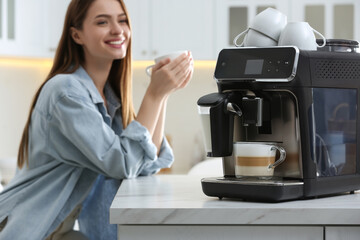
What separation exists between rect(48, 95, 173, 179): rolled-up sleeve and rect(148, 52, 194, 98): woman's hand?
0.55 feet

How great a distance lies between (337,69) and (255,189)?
30 cm

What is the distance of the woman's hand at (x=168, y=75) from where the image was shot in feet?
5.94

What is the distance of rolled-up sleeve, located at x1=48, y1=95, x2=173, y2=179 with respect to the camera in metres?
1.64

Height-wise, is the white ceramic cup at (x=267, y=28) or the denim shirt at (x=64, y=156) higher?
the white ceramic cup at (x=267, y=28)

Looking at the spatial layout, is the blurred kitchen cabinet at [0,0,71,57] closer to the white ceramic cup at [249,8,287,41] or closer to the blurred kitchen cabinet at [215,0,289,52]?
the blurred kitchen cabinet at [215,0,289,52]

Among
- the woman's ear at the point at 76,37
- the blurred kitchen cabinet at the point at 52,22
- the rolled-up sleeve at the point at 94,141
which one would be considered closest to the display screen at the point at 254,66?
the rolled-up sleeve at the point at 94,141

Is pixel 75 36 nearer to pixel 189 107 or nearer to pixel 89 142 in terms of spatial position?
pixel 89 142

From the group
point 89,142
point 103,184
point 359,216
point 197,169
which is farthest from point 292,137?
point 197,169

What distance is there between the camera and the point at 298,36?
4.27 feet

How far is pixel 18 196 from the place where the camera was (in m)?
1.77

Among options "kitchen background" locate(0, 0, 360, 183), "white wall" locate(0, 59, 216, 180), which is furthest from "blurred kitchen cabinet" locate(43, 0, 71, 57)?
"white wall" locate(0, 59, 216, 180)

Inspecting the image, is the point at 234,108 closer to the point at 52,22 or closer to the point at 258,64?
the point at 258,64

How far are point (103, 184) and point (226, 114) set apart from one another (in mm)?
682

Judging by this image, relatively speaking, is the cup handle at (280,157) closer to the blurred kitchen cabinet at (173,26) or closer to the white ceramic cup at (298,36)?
the white ceramic cup at (298,36)
